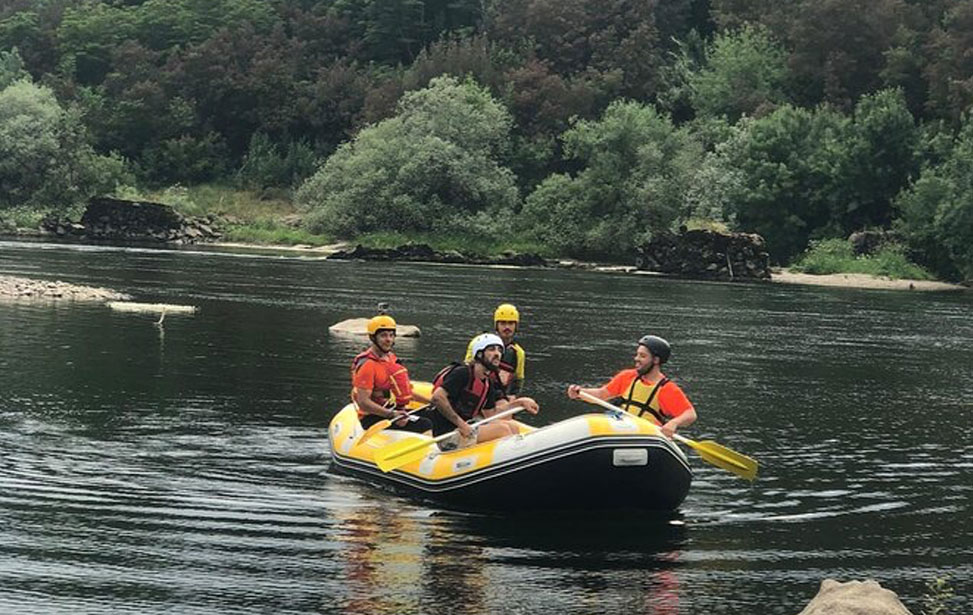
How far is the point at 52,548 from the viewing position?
44.0 feet

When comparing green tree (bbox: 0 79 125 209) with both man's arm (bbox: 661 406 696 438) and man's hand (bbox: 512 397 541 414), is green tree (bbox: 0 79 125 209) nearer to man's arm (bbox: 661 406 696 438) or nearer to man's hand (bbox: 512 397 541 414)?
man's hand (bbox: 512 397 541 414)

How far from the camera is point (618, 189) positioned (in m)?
76.8

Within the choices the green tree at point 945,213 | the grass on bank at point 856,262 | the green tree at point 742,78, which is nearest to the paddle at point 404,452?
the green tree at point 945,213

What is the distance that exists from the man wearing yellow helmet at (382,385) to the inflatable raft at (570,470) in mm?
1528

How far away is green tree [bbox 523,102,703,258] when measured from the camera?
7556 centimetres

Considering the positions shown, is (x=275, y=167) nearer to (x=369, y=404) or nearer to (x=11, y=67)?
(x=11, y=67)

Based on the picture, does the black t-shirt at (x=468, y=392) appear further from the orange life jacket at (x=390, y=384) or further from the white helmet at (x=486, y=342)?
the orange life jacket at (x=390, y=384)

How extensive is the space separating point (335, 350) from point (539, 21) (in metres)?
73.2

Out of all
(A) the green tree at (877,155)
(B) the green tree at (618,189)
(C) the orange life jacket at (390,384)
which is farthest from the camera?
(B) the green tree at (618,189)

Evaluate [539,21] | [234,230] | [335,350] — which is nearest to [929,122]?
[539,21]

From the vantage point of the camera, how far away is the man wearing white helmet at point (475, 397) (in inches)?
624

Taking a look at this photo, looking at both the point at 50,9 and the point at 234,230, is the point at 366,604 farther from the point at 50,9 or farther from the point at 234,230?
the point at 50,9

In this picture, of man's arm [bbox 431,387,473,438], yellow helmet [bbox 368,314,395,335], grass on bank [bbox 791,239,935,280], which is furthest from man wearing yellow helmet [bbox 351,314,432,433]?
grass on bank [bbox 791,239,935,280]

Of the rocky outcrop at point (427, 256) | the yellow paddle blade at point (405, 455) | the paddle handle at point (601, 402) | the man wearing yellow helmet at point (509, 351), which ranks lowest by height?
the rocky outcrop at point (427, 256)
